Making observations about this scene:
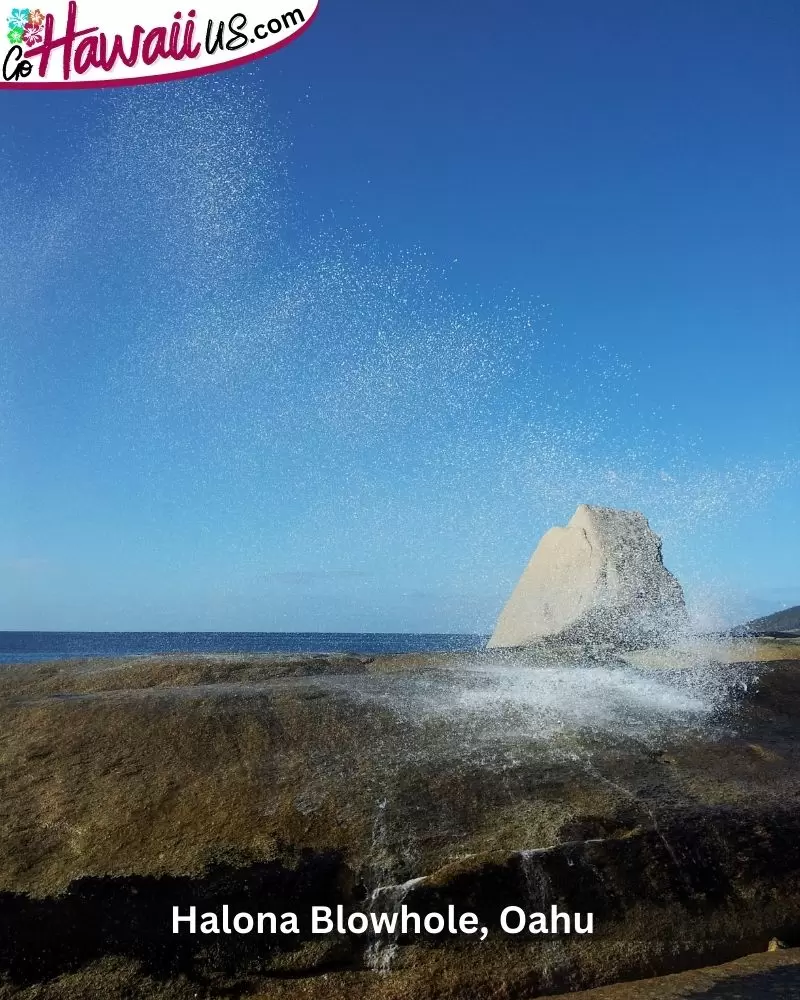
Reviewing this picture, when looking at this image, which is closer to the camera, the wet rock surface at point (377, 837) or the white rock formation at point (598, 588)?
the wet rock surface at point (377, 837)

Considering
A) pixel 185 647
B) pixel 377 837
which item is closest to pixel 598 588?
pixel 377 837

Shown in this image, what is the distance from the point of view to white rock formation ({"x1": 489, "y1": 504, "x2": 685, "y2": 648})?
20422mm

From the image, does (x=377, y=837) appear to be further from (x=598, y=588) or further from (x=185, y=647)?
(x=185, y=647)

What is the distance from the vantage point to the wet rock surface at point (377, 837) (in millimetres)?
5887

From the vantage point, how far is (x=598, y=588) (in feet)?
69.2

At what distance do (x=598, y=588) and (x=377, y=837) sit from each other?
15544 millimetres

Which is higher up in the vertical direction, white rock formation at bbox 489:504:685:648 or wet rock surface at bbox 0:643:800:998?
white rock formation at bbox 489:504:685:648

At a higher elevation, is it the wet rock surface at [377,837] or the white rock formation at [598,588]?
the white rock formation at [598,588]

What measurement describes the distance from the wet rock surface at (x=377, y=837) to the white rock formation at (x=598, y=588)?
10824 mm

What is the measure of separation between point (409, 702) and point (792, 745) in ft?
15.2

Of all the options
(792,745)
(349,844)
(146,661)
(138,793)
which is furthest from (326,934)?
(146,661)

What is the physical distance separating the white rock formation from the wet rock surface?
10.8 metres

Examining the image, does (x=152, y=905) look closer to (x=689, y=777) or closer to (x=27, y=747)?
(x=27, y=747)

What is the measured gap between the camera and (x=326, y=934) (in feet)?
20.0
